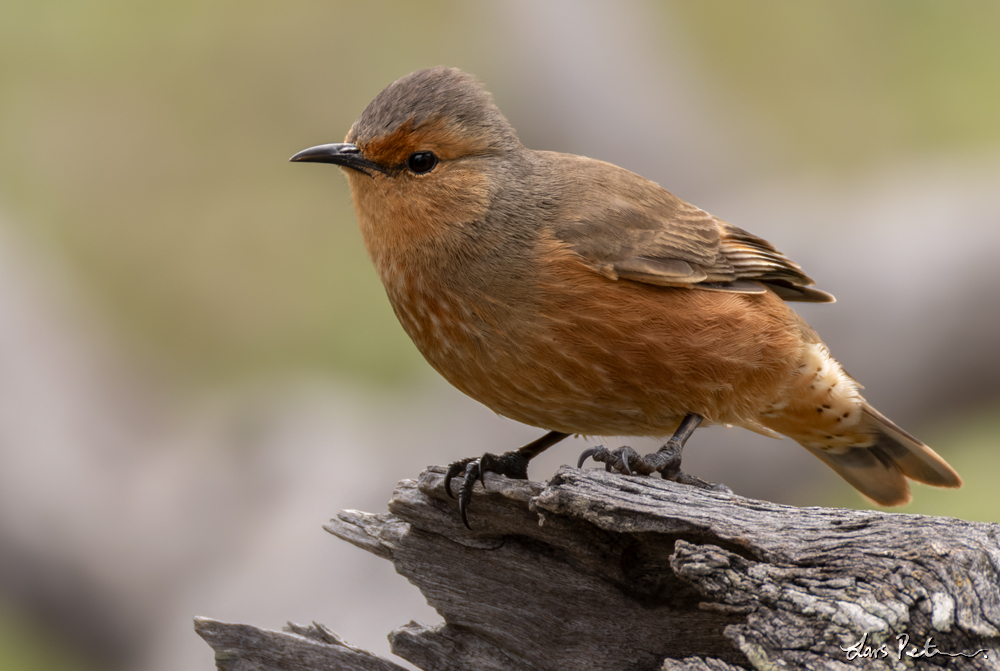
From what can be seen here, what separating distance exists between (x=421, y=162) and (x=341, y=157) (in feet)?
1.08

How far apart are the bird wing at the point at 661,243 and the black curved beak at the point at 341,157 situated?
32.4 inches

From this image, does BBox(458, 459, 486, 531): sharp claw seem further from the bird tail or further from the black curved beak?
the bird tail

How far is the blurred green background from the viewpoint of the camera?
8930 millimetres

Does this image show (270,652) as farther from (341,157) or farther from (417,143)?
(417,143)

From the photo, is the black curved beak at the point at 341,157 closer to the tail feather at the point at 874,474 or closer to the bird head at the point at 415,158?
the bird head at the point at 415,158

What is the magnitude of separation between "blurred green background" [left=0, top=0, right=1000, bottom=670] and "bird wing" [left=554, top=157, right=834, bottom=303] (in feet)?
14.0

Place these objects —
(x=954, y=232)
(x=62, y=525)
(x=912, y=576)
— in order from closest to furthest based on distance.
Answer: (x=912, y=576) → (x=62, y=525) → (x=954, y=232)

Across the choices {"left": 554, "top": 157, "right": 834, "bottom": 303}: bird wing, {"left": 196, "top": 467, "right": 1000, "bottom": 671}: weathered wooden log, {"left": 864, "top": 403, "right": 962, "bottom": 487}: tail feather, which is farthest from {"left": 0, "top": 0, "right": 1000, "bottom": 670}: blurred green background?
{"left": 196, "top": 467, "right": 1000, "bottom": 671}: weathered wooden log

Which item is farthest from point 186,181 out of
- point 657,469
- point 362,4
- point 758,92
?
point 657,469

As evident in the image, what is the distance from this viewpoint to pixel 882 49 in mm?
9500

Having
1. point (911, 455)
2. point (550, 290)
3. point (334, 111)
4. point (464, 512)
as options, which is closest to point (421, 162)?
point (550, 290)

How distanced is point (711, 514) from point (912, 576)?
1.85 ft

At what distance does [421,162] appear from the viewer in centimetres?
382

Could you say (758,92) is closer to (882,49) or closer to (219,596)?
(882,49)
